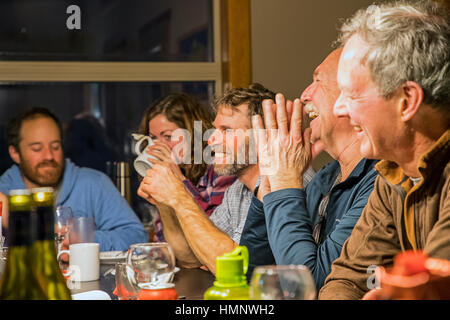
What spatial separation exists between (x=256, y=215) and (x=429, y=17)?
28.7 inches

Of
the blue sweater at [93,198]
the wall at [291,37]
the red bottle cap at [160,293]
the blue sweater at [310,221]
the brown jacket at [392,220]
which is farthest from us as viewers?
the wall at [291,37]

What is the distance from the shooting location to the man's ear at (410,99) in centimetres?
92

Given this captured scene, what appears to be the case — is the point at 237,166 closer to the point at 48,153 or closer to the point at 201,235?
the point at 201,235

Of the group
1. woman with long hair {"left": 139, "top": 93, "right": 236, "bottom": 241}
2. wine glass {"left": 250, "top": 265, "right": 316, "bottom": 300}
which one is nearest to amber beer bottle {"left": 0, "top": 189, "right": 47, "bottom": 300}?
wine glass {"left": 250, "top": 265, "right": 316, "bottom": 300}

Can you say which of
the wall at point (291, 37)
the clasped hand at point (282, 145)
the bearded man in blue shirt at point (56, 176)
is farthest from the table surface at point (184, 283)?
the wall at point (291, 37)

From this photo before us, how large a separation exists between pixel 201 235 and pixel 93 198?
45.0 inches

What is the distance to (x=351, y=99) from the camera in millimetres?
989

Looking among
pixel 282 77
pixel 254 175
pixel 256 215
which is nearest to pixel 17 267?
pixel 256 215

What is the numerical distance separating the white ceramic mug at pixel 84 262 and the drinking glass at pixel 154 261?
66cm

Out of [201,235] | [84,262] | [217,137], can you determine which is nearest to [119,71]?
[217,137]

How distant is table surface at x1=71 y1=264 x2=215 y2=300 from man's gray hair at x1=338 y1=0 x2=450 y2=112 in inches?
26.4

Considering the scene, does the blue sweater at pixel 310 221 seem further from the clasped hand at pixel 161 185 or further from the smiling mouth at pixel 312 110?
the clasped hand at pixel 161 185

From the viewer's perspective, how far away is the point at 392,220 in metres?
1.06

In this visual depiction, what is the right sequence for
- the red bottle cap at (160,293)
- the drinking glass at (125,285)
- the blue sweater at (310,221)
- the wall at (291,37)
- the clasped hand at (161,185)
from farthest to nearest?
1. the wall at (291,37)
2. the clasped hand at (161,185)
3. the blue sweater at (310,221)
4. the drinking glass at (125,285)
5. the red bottle cap at (160,293)
